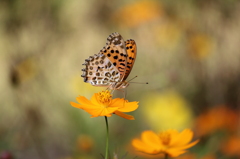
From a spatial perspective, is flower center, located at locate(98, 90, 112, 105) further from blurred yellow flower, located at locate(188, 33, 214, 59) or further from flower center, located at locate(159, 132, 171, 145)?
blurred yellow flower, located at locate(188, 33, 214, 59)

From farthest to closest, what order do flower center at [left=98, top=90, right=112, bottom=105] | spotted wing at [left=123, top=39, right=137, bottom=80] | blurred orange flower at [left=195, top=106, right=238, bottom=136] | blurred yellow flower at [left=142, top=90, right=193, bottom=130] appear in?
blurred yellow flower at [left=142, top=90, right=193, bottom=130] < blurred orange flower at [left=195, top=106, right=238, bottom=136] < spotted wing at [left=123, top=39, right=137, bottom=80] < flower center at [left=98, top=90, right=112, bottom=105]

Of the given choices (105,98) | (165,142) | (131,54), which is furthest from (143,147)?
(131,54)

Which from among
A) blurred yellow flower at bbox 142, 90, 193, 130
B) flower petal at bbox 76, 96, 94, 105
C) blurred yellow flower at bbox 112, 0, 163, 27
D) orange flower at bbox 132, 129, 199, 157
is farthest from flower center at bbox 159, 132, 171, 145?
blurred yellow flower at bbox 112, 0, 163, 27

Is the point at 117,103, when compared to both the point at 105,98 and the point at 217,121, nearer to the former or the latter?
the point at 105,98

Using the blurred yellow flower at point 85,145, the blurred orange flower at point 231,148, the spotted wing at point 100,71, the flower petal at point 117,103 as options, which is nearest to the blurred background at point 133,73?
the blurred yellow flower at point 85,145

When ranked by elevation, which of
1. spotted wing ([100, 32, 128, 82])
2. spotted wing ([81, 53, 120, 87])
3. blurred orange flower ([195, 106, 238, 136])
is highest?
spotted wing ([100, 32, 128, 82])

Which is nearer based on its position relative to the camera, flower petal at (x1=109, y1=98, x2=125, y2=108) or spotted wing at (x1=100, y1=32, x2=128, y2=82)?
flower petal at (x1=109, y1=98, x2=125, y2=108)

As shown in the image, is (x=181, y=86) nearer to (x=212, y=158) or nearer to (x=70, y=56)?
(x=212, y=158)
